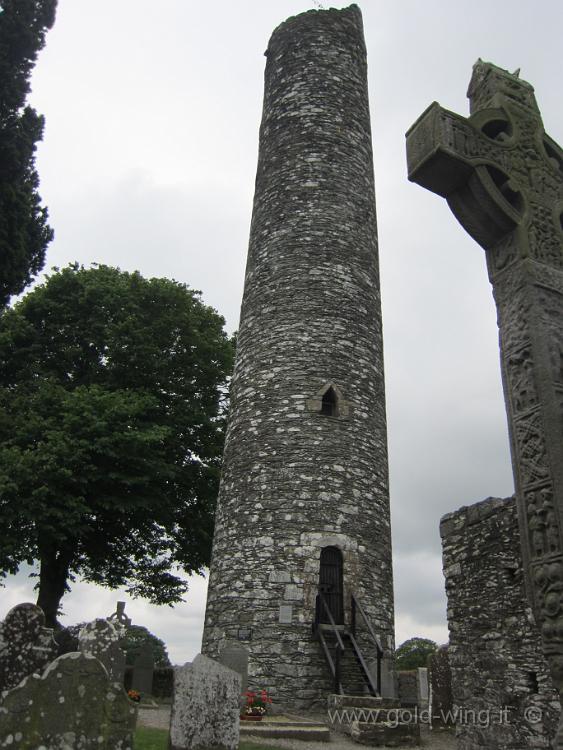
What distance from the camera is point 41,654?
7.48 metres

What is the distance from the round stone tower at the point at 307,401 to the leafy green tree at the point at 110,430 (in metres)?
3.63

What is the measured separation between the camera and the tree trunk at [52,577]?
1563cm

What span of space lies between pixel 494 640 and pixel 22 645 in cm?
505

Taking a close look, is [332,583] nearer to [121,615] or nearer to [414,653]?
[121,615]

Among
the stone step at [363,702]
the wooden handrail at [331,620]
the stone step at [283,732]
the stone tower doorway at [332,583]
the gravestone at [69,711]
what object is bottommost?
the stone step at [283,732]

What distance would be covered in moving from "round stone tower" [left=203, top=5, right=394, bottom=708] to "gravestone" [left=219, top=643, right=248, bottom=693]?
0.10 meters

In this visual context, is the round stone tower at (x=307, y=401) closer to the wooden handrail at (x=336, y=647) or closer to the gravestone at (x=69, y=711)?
the wooden handrail at (x=336, y=647)

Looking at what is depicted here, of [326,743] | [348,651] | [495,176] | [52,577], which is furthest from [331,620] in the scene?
[495,176]

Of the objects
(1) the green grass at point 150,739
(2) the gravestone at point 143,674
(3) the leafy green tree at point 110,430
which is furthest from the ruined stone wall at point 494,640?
(3) the leafy green tree at point 110,430

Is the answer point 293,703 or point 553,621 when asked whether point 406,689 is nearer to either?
point 293,703

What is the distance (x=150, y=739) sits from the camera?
742 centimetres

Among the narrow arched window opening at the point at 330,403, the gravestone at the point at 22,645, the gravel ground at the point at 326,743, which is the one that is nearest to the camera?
the gravestone at the point at 22,645

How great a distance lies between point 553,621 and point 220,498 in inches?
390

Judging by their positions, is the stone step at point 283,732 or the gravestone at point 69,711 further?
the stone step at point 283,732
